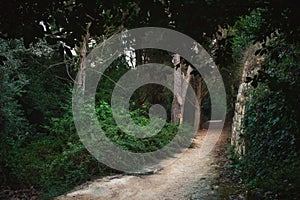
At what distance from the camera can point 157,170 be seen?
27.6ft

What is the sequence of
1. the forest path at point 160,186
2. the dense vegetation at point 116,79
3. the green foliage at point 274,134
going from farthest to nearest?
the forest path at point 160,186
the green foliage at point 274,134
the dense vegetation at point 116,79

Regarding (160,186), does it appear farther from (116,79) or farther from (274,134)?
(116,79)

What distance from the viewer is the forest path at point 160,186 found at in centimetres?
625

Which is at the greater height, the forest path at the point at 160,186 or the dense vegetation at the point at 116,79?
the dense vegetation at the point at 116,79

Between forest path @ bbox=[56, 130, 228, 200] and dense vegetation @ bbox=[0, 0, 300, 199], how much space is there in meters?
0.63

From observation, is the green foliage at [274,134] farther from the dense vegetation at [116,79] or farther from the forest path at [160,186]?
the forest path at [160,186]

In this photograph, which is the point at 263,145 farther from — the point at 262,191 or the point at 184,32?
the point at 184,32

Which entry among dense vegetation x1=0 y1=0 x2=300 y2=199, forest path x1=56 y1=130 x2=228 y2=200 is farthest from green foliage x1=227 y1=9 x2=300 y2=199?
forest path x1=56 y1=130 x2=228 y2=200

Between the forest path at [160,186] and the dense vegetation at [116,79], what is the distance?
2.07 feet

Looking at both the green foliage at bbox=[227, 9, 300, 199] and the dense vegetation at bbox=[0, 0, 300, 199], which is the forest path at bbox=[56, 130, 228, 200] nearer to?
the dense vegetation at bbox=[0, 0, 300, 199]

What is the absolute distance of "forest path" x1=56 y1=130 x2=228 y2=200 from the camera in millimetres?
6254

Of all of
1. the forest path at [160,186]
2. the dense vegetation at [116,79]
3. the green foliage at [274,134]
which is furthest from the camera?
the forest path at [160,186]

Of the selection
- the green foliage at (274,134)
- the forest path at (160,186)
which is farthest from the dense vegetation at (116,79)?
the forest path at (160,186)

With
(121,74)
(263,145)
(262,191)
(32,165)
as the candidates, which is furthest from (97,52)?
(262,191)
